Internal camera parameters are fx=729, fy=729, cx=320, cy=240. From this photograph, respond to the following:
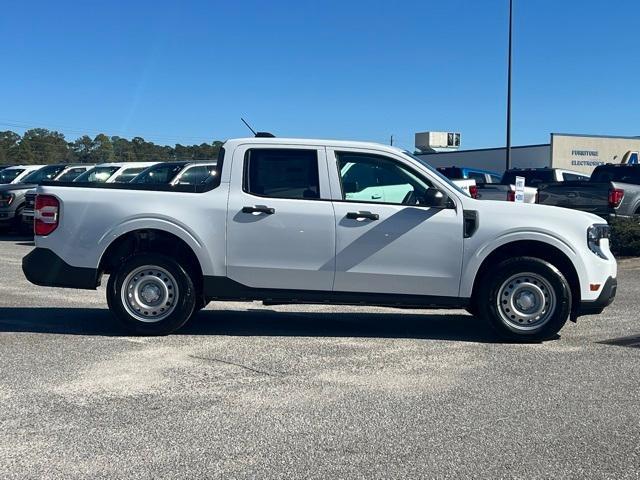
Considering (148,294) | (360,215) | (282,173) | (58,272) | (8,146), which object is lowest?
(148,294)

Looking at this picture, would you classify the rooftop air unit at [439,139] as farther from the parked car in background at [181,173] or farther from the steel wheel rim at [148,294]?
the steel wheel rim at [148,294]

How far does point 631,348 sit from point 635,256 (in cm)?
821

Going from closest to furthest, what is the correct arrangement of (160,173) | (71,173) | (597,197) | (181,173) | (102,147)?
(181,173) → (597,197) → (160,173) → (71,173) → (102,147)

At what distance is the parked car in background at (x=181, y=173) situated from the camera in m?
15.1

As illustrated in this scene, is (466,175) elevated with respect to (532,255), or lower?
elevated

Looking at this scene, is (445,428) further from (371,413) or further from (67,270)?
(67,270)

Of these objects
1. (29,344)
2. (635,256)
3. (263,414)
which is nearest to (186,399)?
(263,414)

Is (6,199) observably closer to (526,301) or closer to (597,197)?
(597,197)

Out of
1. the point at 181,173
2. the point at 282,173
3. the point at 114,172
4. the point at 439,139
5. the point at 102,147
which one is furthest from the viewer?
the point at 102,147

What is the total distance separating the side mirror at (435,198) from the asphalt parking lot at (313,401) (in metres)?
1.37

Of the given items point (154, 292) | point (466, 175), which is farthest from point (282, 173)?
point (466, 175)

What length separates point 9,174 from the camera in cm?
2122

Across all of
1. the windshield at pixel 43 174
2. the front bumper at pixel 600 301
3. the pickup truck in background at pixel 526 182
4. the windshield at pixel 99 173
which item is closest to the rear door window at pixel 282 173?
the front bumper at pixel 600 301

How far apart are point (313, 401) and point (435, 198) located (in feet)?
8.51
